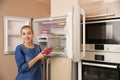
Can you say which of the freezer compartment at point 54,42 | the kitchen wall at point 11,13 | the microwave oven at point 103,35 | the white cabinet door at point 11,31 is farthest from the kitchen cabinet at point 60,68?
the kitchen wall at point 11,13

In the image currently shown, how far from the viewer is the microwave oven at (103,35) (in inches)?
63.5

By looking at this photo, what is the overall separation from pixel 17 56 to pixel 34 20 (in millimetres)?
591

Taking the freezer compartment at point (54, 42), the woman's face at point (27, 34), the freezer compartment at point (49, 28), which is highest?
the freezer compartment at point (49, 28)

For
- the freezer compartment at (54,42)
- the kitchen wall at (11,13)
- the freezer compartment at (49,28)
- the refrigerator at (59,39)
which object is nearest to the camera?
the refrigerator at (59,39)

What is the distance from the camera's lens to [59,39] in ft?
7.58

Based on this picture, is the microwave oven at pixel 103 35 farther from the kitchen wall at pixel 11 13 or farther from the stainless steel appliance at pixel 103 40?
the kitchen wall at pixel 11 13

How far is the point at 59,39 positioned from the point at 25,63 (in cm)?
66

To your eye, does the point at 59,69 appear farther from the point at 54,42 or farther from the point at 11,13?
the point at 11,13

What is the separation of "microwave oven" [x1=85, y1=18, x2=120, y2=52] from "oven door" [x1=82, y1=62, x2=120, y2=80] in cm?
15

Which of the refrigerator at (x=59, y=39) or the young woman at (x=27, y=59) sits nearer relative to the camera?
the refrigerator at (x=59, y=39)

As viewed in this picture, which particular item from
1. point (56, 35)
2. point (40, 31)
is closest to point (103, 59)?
point (56, 35)

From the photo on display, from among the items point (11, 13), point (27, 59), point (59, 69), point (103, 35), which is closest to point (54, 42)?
point (59, 69)

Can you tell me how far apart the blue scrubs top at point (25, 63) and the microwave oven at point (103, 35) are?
566 millimetres

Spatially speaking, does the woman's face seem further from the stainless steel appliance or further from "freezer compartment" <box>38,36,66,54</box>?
the stainless steel appliance
